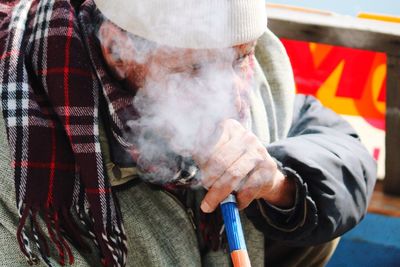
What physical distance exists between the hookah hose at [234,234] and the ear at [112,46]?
45 cm

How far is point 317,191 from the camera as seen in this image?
6.46ft

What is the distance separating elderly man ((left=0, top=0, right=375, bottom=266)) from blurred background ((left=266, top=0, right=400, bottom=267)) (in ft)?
3.38

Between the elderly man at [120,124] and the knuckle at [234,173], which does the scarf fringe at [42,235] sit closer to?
the elderly man at [120,124]

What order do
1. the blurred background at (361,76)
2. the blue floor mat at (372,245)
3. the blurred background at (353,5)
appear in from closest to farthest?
the blurred background at (361,76) → the blue floor mat at (372,245) → the blurred background at (353,5)

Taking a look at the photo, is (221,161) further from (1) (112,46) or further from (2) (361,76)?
(2) (361,76)

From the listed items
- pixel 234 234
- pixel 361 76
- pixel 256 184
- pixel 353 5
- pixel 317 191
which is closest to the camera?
pixel 234 234

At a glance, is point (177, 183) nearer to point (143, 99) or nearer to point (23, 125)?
point (143, 99)

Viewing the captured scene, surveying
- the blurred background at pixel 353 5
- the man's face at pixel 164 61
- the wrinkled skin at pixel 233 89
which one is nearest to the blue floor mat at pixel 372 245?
the blurred background at pixel 353 5

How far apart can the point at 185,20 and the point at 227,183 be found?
434mm

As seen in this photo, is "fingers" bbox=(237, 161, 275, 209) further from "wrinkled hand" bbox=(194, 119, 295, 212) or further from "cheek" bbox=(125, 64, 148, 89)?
"cheek" bbox=(125, 64, 148, 89)

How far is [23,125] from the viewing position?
1669 mm

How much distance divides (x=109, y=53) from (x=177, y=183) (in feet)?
1.44

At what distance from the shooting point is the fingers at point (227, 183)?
65.2 inches

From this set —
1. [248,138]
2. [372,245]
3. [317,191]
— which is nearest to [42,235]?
[248,138]
